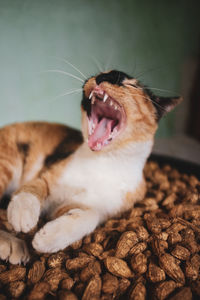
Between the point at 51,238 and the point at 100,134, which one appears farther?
the point at 100,134

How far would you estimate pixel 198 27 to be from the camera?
9.50ft

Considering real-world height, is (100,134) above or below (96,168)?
above

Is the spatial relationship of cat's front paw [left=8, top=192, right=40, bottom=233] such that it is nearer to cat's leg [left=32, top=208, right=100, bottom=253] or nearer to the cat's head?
cat's leg [left=32, top=208, right=100, bottom=253]

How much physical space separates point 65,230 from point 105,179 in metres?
0.34

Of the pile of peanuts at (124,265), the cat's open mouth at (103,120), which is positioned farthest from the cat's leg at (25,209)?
the cat's open mouth at (103,120)

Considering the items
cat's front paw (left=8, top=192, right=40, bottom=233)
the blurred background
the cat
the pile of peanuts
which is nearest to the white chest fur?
the cat

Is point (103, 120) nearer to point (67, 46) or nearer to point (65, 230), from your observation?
point (65, 230)

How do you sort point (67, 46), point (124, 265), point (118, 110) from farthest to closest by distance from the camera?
point (67, 46)
point (118, 110)
point (124, 265)

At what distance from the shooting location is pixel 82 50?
77.0 inches

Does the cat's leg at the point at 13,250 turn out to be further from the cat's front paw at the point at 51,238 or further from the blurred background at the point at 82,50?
the blurred background at the point at 82,50

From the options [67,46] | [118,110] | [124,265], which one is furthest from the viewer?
[67,46]

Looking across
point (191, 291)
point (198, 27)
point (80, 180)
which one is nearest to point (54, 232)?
point (80, 180)

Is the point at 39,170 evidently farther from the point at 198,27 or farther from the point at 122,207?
the point at 198,27

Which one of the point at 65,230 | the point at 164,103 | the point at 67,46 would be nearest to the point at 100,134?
the point at 164,103
